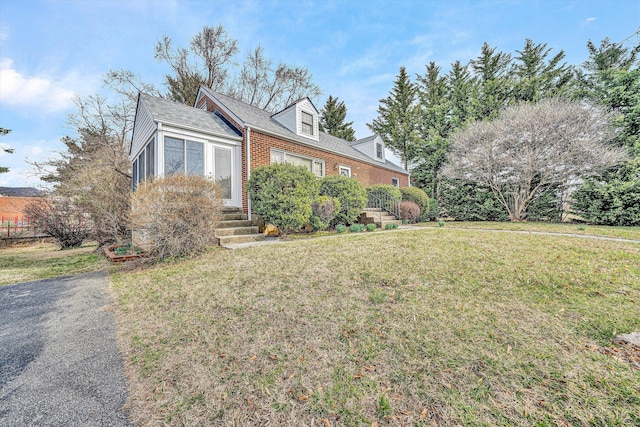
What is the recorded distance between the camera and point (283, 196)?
6.76 metres

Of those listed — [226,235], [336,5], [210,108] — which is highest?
[336,5]

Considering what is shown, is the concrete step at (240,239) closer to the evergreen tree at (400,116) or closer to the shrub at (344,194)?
the shrub at (344,194)

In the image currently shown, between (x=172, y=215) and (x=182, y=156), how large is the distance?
11.6ft

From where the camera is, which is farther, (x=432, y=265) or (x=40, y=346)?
(x=432, y=265)

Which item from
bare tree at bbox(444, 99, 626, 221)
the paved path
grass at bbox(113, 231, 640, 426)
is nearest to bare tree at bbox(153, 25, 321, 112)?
bare tree at bbox(444, 99, 626, 221)

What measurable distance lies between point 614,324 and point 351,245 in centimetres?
379

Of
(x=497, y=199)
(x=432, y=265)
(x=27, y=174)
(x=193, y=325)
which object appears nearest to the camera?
(x=193, y=325)

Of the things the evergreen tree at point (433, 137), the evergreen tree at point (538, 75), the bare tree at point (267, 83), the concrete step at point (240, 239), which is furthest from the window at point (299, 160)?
the evergreen tree at point (538, 75)

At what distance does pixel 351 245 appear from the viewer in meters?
5.46

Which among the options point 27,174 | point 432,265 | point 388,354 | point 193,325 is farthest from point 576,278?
point 27,174

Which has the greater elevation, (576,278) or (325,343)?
(576,278)

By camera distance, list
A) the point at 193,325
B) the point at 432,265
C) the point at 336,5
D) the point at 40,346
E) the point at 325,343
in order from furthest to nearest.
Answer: the point at 336,5
the point at 432,265
the point at 193,325
the point at 40,346
the point at 325,343

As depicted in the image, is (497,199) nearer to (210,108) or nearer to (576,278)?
(576,278)

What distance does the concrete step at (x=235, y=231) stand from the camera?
660cm
